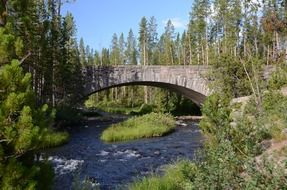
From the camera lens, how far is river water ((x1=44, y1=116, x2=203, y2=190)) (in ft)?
43.1

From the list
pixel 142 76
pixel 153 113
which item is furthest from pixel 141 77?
pixel 153 113

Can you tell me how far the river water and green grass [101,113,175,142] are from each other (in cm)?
82

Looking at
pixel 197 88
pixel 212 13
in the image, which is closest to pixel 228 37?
pixel 212 13

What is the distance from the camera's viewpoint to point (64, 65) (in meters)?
34.6

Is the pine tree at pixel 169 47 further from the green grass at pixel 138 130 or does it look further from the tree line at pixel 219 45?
the green grass at pixel 138 130

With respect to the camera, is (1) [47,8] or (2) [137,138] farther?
(1) [47,8]

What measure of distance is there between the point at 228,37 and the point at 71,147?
38.5 metres

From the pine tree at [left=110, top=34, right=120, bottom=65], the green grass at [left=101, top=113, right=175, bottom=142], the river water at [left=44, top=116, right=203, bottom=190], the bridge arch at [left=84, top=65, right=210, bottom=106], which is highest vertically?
the pine tree at [left=110, top=34, right=120, bottom=65]

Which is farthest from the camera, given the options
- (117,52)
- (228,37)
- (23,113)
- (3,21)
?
(117,52)

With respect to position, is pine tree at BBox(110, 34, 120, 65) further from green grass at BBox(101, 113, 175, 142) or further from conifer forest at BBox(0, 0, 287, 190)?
green grass at BBox(101, 113, 175, 142)

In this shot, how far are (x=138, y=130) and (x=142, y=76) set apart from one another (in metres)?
10.9

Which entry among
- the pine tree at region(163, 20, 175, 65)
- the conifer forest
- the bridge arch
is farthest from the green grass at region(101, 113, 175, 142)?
the pine tree at region(163, 20, 175, 65)

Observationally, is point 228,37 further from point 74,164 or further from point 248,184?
point 248,184

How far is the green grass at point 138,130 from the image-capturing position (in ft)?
76.7
